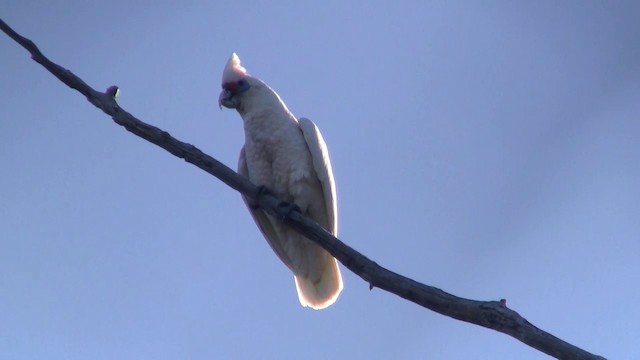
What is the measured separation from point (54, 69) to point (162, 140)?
65 centimetres

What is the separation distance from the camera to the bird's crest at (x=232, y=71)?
5.59m

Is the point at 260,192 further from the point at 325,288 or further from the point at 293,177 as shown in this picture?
the point at 325,288

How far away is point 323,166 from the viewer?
5.04m

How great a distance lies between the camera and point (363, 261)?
3.36 metres

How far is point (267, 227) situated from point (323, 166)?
0.78 m

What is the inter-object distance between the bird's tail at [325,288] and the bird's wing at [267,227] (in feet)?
0.93

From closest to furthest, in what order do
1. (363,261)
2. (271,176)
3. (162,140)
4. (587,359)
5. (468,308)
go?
(587,359) < (468,308) < (363,261) < (162,140) < (271,176)

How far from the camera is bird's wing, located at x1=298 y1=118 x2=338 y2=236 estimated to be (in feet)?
16.5

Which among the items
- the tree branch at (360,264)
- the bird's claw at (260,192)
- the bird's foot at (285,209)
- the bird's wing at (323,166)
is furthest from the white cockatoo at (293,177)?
the tree branch at (360,264)

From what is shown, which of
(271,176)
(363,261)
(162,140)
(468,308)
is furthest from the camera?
(271,176)

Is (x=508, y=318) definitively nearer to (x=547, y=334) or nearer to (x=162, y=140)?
(x=547, y=334)

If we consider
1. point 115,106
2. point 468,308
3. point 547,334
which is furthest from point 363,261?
point 115,106

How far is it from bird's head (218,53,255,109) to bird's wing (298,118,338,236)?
2.07 feet

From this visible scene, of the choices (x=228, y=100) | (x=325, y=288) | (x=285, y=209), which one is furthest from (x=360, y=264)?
(x=228, y=100)
